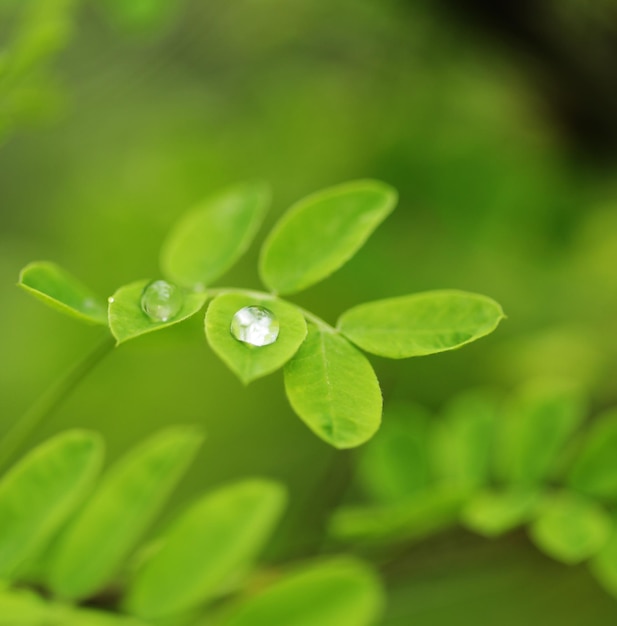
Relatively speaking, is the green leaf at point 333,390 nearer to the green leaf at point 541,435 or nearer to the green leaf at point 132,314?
the green leaf at point 132,314

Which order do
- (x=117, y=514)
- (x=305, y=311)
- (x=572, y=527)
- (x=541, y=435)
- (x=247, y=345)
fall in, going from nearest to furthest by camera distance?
(x=247, y=345)
(x=305, y=311)
(x=117, y=514)
(x=572, y=527)
(x=541, y=435)

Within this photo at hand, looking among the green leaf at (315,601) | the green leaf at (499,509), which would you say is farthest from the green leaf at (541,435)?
the green leaf at (315,601)

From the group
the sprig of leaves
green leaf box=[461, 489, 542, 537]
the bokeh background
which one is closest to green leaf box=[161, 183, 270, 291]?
the sprig of leaves

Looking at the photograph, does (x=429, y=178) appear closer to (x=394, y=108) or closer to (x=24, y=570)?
(x=394, y=108)

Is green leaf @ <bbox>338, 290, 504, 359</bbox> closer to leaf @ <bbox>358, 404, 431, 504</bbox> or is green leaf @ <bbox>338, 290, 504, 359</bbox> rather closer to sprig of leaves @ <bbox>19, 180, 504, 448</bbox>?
sprig of leaves @ <bbox>19, 180, 504, 448</bbox>

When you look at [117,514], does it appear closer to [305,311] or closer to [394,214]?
[305,311]

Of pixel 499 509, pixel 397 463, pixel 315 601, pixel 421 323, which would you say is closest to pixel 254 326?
pixel 421 323

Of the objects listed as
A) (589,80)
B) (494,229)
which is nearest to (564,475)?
(494,229)
